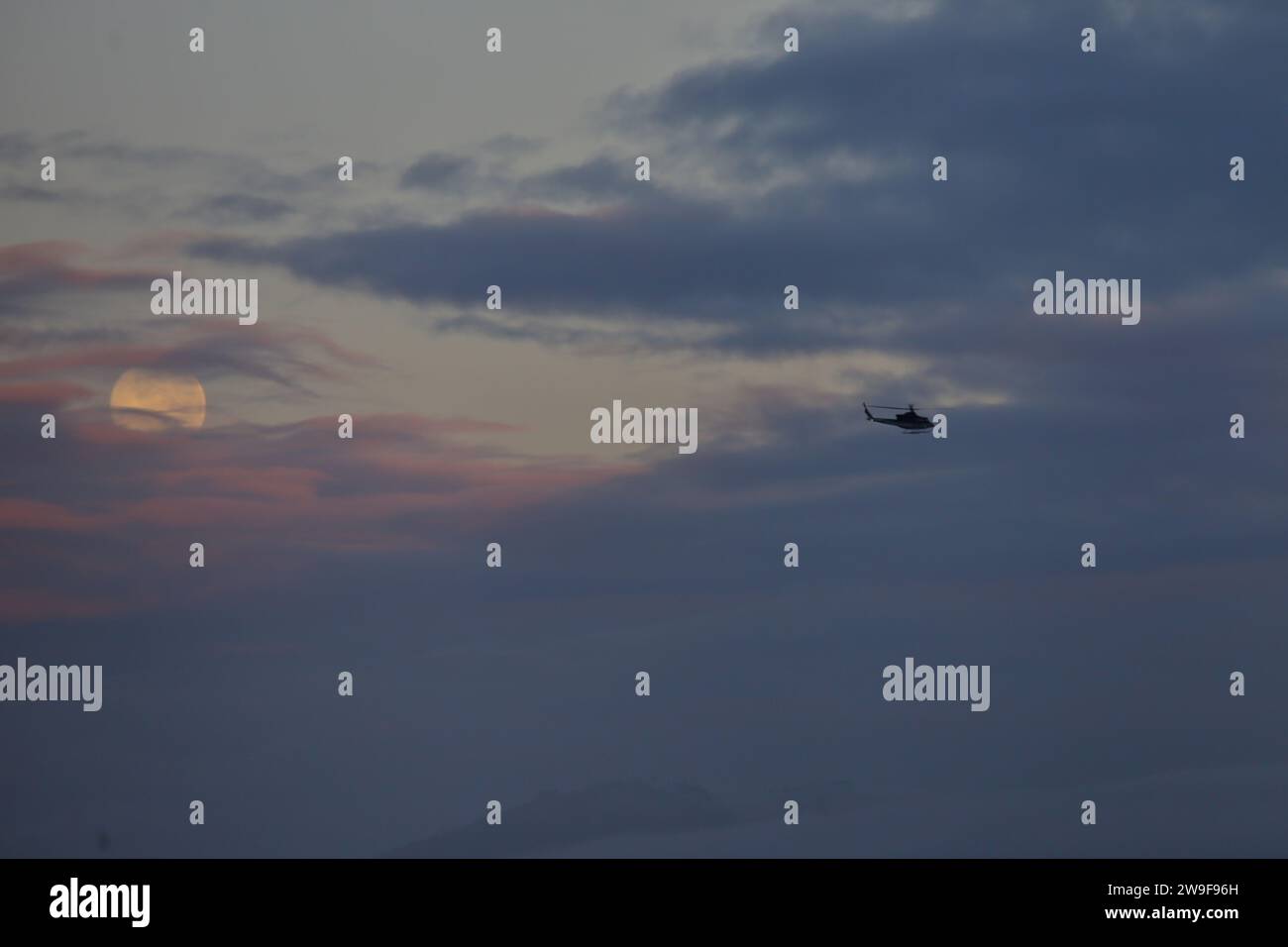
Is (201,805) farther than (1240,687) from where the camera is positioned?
No

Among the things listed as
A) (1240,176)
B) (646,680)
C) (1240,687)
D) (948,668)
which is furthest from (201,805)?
(1240,176)

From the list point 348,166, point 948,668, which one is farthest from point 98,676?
point 948,668

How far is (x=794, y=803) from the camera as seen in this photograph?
105 meters

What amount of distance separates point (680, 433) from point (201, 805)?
3860 cm

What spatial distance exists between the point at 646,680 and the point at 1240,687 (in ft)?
129

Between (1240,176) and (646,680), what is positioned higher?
(1240,176)

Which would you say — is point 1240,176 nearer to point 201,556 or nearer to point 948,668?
point 948,668
